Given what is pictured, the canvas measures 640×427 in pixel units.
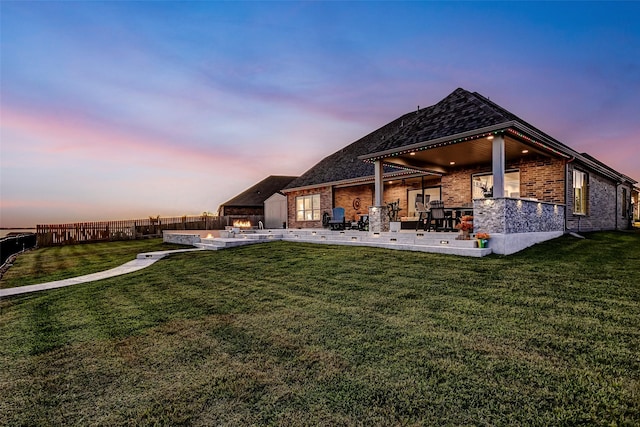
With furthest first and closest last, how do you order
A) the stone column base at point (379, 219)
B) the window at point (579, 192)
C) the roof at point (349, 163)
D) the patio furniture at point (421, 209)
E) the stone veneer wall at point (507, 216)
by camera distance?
the roof at point (349, 163)
the window at point (579, 192)
the stone column base at point (379, 219)
the patio furniture at point (421, 209)
the stone veneer wall at point (507, 216)

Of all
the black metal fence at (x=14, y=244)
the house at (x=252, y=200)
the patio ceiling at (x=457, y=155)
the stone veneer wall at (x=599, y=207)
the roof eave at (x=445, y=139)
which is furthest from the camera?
the house at (x=252, y=200)

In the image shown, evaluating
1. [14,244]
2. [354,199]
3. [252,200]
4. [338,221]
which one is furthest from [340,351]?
[252,200]

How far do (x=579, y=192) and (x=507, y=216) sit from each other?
24.6 feet

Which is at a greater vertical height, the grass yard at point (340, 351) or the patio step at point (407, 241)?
the patio step at point (407, 241)

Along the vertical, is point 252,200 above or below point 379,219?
above

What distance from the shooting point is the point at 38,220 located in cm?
1866

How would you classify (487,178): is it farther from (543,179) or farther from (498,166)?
(498,166)

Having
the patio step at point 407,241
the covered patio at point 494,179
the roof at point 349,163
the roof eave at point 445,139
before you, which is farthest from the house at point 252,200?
the roof eave at point 445,139

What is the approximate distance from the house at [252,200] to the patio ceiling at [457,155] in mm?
18806

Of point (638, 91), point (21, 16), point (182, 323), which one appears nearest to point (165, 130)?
point (21, 16)

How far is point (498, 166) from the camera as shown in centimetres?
812

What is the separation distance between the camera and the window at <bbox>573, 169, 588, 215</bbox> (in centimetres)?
1208

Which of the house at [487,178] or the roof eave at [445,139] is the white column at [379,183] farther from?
the roof eave at [445,139]

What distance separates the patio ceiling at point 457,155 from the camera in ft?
32.6
